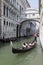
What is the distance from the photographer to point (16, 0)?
2547 centimetres

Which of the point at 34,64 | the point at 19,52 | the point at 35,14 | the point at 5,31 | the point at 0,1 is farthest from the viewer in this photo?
the point at 35,14

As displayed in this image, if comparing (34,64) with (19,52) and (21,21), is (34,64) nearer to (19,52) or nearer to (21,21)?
(19,52)

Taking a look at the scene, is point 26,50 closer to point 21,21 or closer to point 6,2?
point 6,2

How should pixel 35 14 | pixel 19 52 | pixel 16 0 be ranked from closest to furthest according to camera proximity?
pixel 19 52 < pixel 16 0 < pixel 35 14

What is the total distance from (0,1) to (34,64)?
37.0ft

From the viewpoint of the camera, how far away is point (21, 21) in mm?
26625

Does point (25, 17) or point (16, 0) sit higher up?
point (16, 0)

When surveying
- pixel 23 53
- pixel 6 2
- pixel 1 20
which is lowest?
pixel 23 53

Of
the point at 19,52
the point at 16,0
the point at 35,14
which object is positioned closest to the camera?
the point at 19,52

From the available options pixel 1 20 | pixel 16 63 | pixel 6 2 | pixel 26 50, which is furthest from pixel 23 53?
pixel 6 2

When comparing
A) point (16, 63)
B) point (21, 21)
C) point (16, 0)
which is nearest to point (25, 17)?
point (21, 21)

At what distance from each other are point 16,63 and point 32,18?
18.3m

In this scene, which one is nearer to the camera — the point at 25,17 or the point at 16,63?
the point at 16,63

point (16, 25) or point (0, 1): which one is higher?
point (0, 1)
